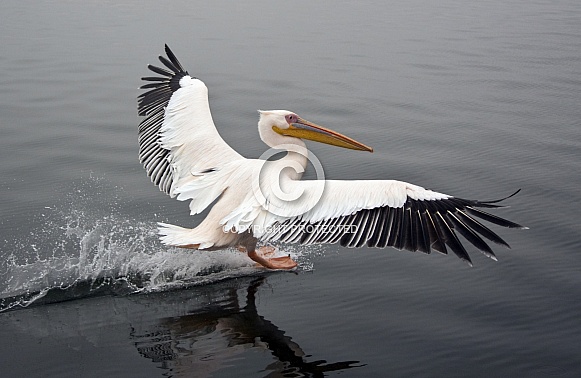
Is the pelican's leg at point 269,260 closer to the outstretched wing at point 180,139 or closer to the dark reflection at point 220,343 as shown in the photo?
the dark reflection at point 220,343

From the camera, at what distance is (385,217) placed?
447cm

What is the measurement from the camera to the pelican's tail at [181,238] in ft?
15.8

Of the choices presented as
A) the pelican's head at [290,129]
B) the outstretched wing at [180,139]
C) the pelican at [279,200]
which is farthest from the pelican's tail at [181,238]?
the pelican's head at [290,129]

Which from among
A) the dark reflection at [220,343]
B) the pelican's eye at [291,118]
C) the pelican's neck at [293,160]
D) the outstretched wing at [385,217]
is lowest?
the dark reflection at [220,343]

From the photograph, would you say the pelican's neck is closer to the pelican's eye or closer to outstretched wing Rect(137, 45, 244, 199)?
the pelican's eye

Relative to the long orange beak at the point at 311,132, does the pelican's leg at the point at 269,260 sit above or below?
below

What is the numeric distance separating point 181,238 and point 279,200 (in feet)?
2.31

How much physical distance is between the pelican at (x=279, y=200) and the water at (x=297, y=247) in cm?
43

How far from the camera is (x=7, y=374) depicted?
12.7ft

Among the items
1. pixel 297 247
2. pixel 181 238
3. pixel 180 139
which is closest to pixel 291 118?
pixel 180 139

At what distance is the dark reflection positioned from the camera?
404cm

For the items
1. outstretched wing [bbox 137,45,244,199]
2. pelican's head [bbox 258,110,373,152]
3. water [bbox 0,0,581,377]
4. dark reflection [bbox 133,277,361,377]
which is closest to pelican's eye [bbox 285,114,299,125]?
pelican's head [bbox 258,110,373,152]

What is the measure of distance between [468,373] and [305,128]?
222 cm

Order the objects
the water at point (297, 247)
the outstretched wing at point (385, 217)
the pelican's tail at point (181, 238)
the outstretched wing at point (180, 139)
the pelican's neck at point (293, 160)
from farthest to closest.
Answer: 1. the outstretched wing at point (180, 139)
2. the pelican's neck at point (293, 160)
3. the pelican's tail at point (181, 238)
4. the outstretched wing at point (385, 217)
5. the water at point (297, 247)
